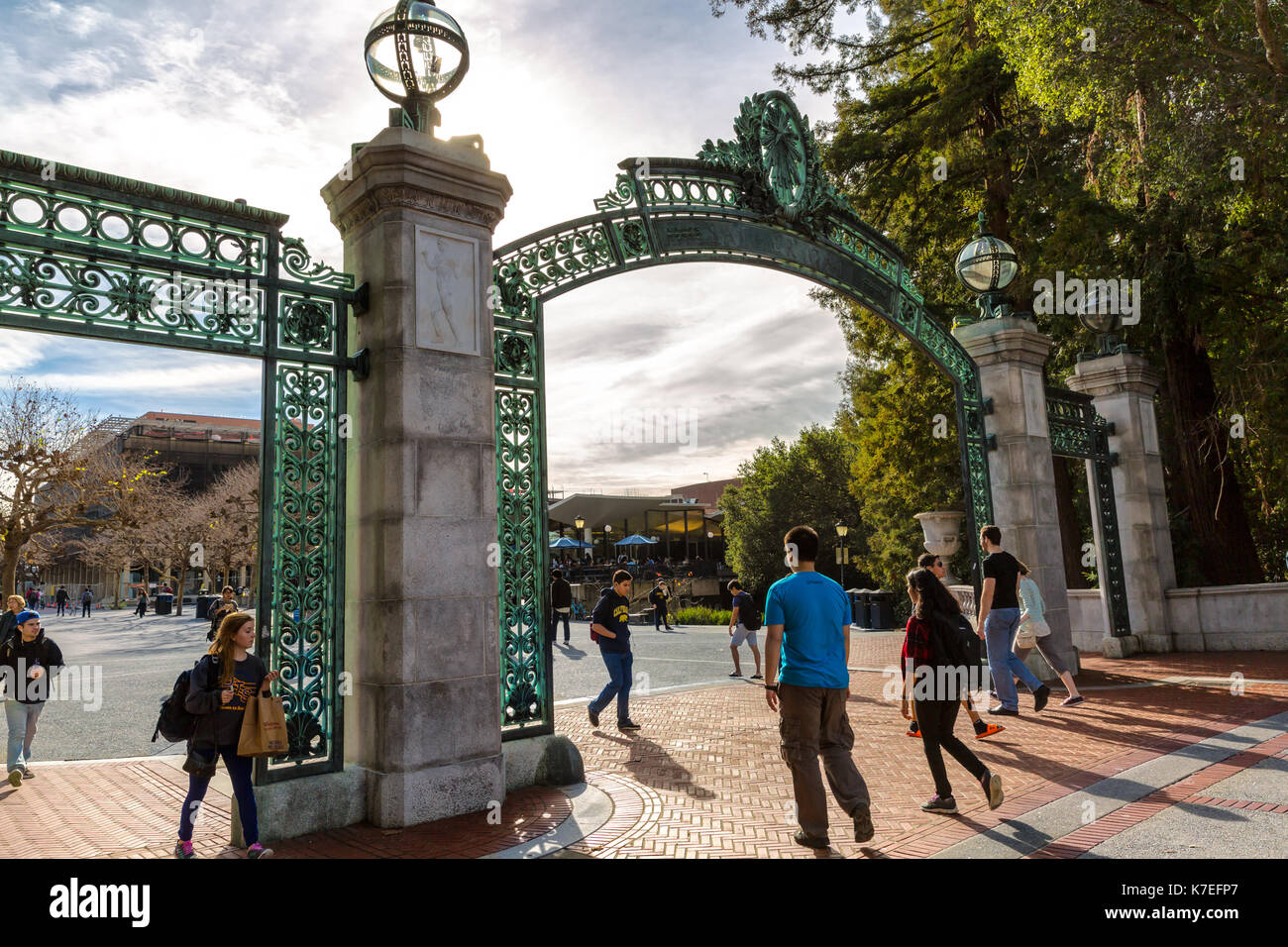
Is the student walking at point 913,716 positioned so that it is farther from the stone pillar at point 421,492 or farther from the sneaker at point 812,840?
the stone pillar at point 421,492

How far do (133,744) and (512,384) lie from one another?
609 cm

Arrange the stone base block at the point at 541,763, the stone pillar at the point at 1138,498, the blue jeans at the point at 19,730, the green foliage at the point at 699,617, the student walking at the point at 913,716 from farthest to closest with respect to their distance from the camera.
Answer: the green foliage at the point at 699,617 → the stone pillar at the point at 1138,498 → the blue jeans at the point at 19,730 → the stone base block at the point at 541,763 → the student walking at the point at 913,716

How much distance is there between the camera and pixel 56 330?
15.6ft

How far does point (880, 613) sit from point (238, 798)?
22.0m

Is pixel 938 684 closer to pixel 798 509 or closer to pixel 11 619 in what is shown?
pixel 11 619

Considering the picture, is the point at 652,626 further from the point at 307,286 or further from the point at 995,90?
the point at 307,286

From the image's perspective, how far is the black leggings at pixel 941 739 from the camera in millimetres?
5055

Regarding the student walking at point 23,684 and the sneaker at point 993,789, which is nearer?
the sneaker at point 993,789

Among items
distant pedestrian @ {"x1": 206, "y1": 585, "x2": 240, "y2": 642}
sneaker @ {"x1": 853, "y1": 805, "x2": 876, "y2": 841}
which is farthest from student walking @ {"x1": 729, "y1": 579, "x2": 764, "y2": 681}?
sneaker @ {"x1": 853, "y1": 805, "x2": 876, "y2": 841}

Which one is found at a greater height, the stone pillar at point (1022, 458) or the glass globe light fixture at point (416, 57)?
the glass globe light fixture at point (416, 57)

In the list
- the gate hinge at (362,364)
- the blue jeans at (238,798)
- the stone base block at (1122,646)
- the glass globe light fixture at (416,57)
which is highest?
the glass globe light fixture at (416,57)

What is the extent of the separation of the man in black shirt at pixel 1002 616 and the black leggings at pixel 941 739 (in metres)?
3.21

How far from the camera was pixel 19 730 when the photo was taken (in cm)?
705

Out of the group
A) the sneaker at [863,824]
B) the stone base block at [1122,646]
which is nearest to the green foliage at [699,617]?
the stone base block at [1122,646]
